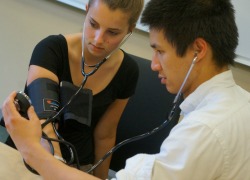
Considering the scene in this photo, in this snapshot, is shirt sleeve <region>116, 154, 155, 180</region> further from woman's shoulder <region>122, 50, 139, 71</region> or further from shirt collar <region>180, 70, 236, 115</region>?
woman's shoulder <region>122, 50, 139, 71</region>

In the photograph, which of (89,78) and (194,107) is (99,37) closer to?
(89,78)

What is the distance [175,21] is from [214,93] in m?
0.23

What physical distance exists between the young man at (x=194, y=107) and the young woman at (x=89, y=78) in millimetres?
228

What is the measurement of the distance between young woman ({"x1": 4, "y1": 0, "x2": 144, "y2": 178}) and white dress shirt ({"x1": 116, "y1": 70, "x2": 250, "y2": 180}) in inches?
15.3

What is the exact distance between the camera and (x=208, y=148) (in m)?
0.76

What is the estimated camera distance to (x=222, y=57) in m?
0.94

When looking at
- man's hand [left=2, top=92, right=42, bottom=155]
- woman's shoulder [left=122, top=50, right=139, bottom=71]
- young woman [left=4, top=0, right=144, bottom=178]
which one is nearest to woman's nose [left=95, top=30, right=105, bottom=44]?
young woman [left=4, top=0, right=144, bottom=178]

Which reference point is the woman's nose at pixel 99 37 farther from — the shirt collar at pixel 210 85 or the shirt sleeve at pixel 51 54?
the shirt collar at pixel 210 85

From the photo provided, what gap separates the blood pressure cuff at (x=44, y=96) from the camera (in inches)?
40.8

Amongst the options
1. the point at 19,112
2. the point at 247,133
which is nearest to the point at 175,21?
the point at 247,133

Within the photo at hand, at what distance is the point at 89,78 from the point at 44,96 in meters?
0.40

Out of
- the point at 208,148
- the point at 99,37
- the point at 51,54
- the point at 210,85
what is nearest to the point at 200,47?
the point at 210,85

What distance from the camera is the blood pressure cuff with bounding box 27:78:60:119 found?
3.40ft

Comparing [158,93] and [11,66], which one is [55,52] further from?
[11,66]
